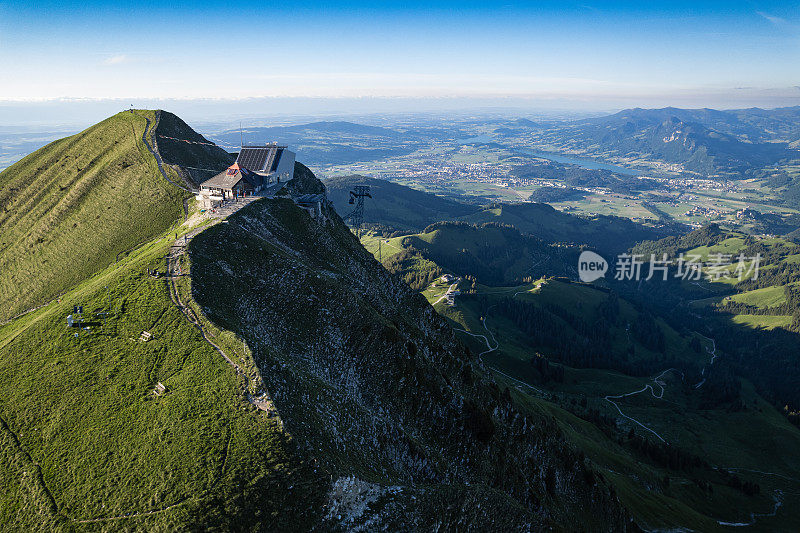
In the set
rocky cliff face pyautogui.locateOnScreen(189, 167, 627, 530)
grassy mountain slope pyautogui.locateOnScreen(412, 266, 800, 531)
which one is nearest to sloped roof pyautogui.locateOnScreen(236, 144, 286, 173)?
rocky cliff face pyautogui.locateOnScreen(189, 167, 627, 530)

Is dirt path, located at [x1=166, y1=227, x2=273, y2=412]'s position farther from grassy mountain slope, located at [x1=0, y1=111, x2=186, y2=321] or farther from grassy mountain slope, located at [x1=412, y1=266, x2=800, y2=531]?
grassy mountain slope, located at [x1=412, y1=266, x2=800, y2=531]

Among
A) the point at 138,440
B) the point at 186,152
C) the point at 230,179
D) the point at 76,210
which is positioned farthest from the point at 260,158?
the point at 138,440

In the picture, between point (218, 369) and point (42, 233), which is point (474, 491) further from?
point (42, 233)

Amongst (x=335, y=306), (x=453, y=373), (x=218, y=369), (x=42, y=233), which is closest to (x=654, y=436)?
(x=453, y=373)

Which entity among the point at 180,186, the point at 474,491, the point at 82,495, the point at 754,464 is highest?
the point at 180,186

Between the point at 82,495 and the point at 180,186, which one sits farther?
the point at 180,186

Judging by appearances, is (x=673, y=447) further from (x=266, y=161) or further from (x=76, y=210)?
(x=76, y=210)
